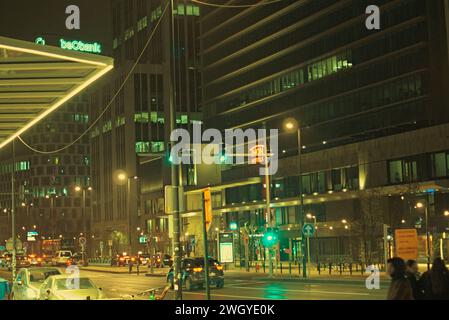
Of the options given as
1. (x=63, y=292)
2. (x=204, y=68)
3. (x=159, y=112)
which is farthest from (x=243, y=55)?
(x=63, y=292)

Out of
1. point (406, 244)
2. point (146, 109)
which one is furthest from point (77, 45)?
point (146, 109)

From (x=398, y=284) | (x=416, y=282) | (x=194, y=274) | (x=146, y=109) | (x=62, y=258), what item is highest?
(x=146, y=109)

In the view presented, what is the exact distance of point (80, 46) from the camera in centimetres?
1593

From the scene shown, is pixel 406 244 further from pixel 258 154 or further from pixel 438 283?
pixel 258 154

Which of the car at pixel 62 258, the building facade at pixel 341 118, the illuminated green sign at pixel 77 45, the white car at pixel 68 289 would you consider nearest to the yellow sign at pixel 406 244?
the white car at pixel 68 289

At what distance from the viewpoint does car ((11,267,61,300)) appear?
24.7 metres

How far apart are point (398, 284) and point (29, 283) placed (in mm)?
17319

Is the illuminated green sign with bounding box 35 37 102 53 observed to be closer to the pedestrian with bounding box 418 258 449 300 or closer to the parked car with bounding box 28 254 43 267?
the pedestrian with bounding box 418 258 449 300

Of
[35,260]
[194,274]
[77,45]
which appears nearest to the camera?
[77,45]

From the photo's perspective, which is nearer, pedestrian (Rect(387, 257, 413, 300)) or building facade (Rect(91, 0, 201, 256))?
pedestrian (Rect(387, 257, 413, 300))

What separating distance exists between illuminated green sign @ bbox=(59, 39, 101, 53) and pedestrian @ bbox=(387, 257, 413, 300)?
8.45m

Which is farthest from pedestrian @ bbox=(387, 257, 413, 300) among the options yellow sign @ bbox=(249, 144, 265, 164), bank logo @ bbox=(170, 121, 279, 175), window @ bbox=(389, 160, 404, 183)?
bank logo @ bbox=(170, 121, 279, 175)

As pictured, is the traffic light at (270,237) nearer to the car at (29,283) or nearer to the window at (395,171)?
the car at (29,283)
